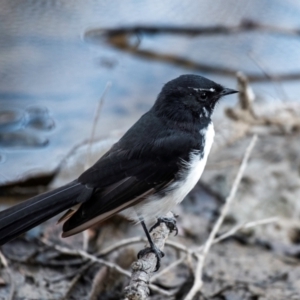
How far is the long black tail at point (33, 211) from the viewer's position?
3451 millimetres

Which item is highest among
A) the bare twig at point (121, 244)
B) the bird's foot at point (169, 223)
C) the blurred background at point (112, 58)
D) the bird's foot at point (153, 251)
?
the blurred background at point (112, 58)

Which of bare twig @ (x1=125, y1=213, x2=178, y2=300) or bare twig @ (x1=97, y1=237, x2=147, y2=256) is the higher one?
bare twig @ (x1=97, y1=237, x2=147, y2=256)

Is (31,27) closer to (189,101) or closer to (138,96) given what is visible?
(138,96)

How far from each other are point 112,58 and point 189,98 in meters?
4.52

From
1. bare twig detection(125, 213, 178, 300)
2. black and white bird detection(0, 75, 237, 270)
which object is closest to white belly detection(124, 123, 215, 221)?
black and white bird detection(0, 75, 237, 270)

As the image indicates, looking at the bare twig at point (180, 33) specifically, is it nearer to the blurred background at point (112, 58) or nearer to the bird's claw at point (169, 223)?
the blurred background at point (112, 58)

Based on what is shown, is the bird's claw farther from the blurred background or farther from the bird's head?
the blurred background

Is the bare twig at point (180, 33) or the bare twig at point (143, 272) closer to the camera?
the bare twig at point (143, 272)

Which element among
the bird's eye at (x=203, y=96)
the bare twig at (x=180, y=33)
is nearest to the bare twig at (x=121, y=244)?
the bird's eye at (x=203, y=96)

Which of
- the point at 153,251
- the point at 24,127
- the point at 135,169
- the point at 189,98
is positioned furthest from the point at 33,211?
the point at 24,127

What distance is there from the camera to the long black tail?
345cm

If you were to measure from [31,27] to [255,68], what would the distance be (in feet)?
9.14

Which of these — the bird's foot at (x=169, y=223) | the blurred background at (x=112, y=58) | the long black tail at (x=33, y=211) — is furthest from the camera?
the blurred background at (x=112, y=58)

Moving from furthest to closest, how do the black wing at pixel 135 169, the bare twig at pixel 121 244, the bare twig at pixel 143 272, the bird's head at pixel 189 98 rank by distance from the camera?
the bare twig at pixel 121 244 → the bird's head at pixel 189 98 → the black wing at pixel 135 169 → the bare twig at pixel 143 272
